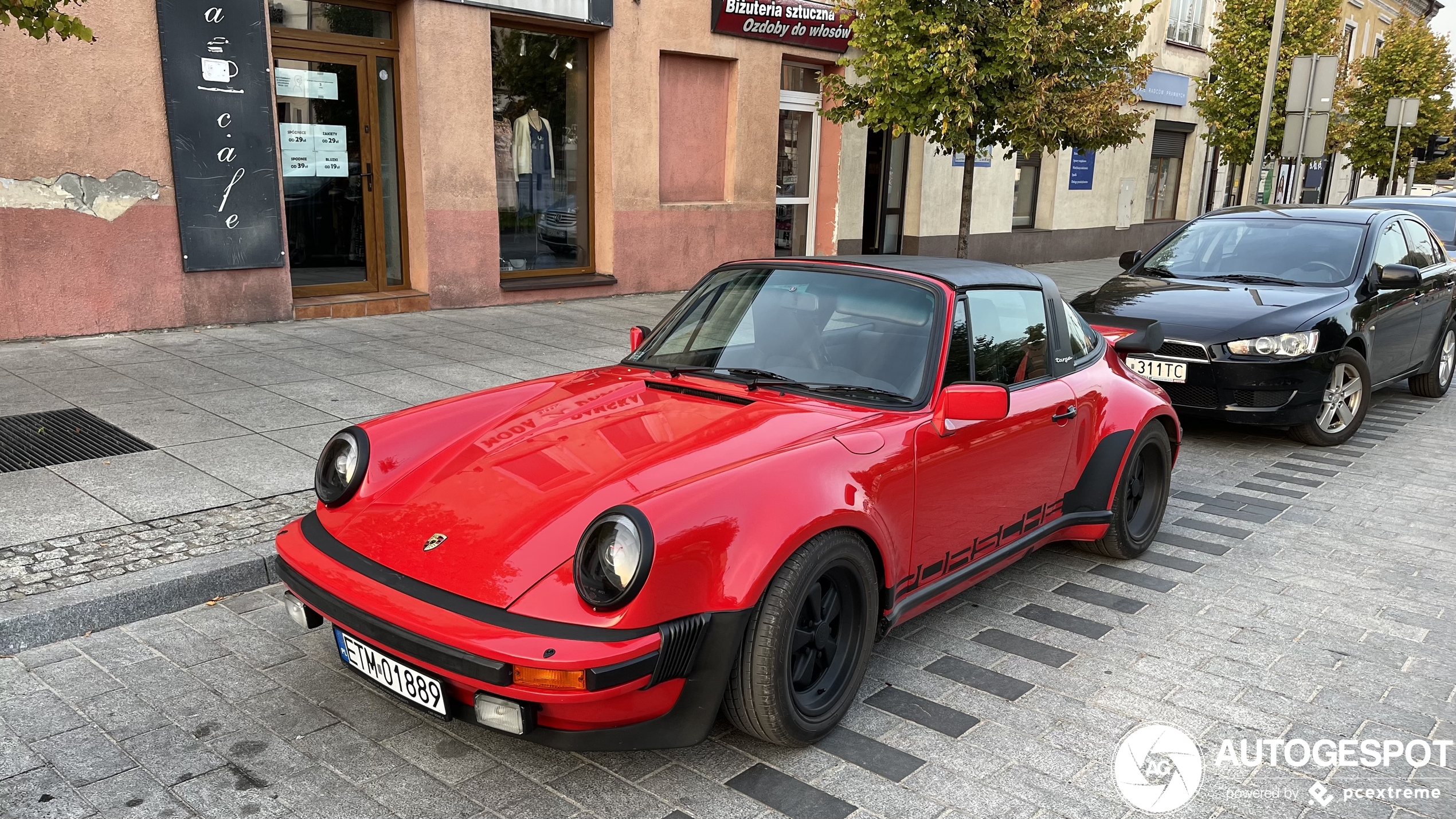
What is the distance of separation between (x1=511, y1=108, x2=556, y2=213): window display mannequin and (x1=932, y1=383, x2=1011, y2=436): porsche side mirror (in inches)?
379

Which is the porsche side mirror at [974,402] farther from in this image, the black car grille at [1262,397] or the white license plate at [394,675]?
the black car grille at [1262,397]

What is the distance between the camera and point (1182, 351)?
23.2 ft

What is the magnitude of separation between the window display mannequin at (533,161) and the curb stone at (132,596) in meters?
8.48

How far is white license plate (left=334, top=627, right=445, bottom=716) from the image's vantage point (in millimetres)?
2777

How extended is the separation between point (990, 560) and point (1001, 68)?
7.34 metres

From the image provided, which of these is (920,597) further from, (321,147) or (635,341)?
(321,147)

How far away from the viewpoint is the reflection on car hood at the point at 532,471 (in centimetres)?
288

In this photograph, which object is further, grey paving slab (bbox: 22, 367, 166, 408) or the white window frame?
the white window frame

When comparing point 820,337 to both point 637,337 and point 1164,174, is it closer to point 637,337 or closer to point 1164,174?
point 637,337

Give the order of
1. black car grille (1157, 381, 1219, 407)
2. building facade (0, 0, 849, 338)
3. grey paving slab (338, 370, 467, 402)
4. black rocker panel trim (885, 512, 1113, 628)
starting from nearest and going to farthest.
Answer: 1. black rocker panel trim (885, 512, 1113, 628)
2. black car grille (1157, 381, 1219, 407)
3. grey paving slab (338, 370, 467, 402)
4. building facade (0, 0, 849, 338)

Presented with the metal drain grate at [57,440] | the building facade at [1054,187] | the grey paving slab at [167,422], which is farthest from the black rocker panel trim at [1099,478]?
the building facade at [1054,187]

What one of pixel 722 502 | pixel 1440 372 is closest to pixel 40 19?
pixel 722 502

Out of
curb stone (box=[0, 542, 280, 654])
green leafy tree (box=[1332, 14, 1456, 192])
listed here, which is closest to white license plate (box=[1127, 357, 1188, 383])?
curb stone (box=[0, 542, 280, 654])

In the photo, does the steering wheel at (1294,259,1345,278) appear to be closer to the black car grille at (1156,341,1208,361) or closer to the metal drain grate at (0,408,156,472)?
the black car grille at (1156,341,1208,361)
